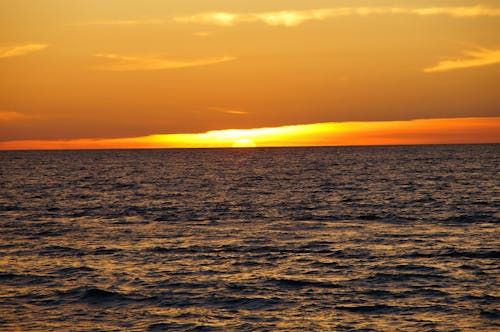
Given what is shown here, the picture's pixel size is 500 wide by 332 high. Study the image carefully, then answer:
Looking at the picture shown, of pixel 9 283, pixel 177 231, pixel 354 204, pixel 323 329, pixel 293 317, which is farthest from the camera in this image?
pixel 354 204

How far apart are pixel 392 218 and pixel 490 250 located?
51.1 ft

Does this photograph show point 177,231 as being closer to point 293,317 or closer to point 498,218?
point 293,317

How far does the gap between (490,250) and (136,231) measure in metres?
23.2

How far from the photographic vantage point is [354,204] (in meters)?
60.3

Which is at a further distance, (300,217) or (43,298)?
(300,217)

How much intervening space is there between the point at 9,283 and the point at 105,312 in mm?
6854

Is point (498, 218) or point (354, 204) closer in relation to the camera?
point (498, 218)

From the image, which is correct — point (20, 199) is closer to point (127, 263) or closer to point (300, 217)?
point (300, 217)

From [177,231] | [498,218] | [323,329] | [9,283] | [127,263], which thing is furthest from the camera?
[498,218]

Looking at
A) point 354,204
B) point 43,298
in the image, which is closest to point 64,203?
point 354,204

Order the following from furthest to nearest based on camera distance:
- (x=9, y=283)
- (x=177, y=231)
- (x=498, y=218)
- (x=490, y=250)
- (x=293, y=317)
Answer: (x=498, y=218) → (x=177, y=231) → (x=490, y=250) → (x=9, y=283) → (x=293, y=317)

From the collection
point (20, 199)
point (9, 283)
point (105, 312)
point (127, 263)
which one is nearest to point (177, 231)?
point (127, 263)

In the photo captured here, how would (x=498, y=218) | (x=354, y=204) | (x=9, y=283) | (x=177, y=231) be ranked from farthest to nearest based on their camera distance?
1. (x=354, y=204)
2. (x=498, y=218)
3. (x=177, y=231)
4. (x=9, y=283)

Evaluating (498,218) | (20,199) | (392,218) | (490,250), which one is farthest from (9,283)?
(20,199)
